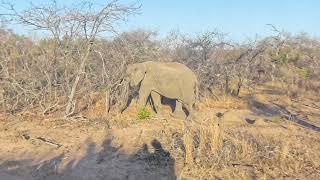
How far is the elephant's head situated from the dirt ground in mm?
693

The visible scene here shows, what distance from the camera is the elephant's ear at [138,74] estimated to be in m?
9.14

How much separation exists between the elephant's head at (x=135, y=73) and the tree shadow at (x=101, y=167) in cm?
261

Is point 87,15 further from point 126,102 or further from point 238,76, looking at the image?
point 238,76

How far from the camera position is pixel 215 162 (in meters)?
6.07

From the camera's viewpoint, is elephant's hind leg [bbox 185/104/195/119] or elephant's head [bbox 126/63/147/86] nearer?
elephant's head [bbox 126/63/147/86]

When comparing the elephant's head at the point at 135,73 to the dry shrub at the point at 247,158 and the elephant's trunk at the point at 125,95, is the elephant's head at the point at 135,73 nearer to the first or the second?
the elephant's trunk at the point at 125,95

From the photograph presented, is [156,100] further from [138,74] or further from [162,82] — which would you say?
[138,74]

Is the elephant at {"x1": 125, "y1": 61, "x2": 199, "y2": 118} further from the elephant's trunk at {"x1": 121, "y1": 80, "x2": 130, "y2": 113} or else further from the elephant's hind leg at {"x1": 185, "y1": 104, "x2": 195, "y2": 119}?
the elephant's trunk at {"x1": 121, "y1": 80, "x2": 130, "y2": 113}

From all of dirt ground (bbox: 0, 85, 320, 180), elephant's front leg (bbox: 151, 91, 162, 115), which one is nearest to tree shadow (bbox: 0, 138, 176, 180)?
dirt ground (bbox: 0, 85, 320, 180)

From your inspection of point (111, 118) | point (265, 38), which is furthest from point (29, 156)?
point (265, 38)

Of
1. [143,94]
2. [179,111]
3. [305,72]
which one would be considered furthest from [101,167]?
Answer: [305,72]

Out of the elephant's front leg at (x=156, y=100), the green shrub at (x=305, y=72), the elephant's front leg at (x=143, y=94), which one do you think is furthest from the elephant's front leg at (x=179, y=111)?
the green shrub at (x=305, y=72)

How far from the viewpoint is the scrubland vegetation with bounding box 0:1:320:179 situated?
6.13 m

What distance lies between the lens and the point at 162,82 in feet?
30.5
